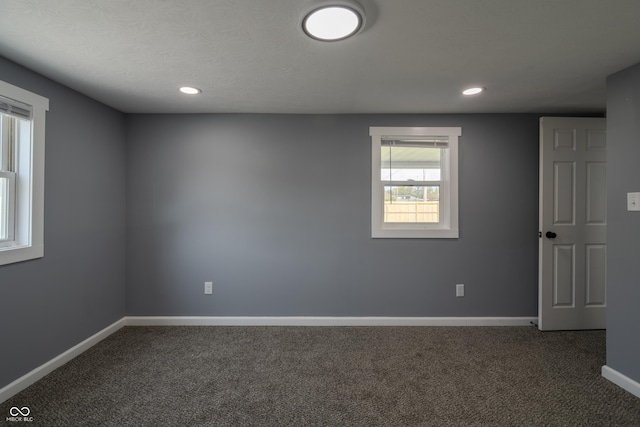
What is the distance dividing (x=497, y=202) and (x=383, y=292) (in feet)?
5.15

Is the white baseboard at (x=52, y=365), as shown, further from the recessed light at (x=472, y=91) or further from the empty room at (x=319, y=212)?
the recessed light at (x=472, y=91)

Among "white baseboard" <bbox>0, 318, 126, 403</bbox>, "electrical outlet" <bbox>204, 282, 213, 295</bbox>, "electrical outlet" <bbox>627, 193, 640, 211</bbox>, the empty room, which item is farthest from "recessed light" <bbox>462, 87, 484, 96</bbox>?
"white baseboard" <bbox>0, 318, 126, 403</bbox>

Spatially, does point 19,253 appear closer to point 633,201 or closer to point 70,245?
point 70,245

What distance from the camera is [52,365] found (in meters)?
2.12

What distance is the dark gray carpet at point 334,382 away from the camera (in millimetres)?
1691

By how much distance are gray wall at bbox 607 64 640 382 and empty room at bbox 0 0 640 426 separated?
14 millimetres

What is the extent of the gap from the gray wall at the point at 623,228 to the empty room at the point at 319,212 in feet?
0.05

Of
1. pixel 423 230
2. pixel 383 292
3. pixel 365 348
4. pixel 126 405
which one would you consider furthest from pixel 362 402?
pixel 423 230

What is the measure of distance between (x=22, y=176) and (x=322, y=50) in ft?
7.54

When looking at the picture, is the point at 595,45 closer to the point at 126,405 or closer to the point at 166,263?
the point at 126,405

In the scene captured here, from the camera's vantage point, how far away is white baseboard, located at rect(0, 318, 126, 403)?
1.83m

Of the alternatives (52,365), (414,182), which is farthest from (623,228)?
(52,365)

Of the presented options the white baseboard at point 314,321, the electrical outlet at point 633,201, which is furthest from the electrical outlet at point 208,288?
the electrical outlet at point 633,201

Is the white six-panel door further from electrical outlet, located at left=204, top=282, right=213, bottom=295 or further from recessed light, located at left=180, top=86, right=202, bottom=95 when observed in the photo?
electrical outlet, located at left=204, top=282, right=213, bottom=295
